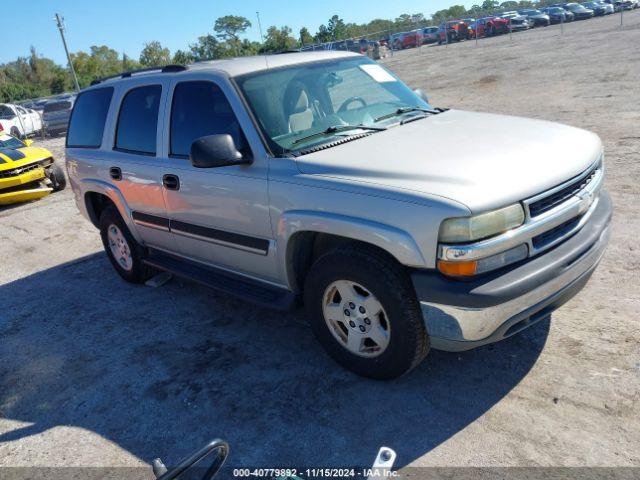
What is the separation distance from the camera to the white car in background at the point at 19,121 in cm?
2346

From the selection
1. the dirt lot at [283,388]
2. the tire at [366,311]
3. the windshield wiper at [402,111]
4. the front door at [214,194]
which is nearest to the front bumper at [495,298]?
the tire at [366,311]

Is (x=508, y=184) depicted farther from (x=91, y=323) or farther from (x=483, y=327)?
(x=91, y=323)

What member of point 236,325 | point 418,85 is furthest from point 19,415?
point 418,85

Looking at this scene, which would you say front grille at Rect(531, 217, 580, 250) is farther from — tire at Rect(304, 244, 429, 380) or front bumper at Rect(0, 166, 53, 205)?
front bumper at Rect(0, 166, 53, 205)

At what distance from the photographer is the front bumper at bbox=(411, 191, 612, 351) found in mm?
2668

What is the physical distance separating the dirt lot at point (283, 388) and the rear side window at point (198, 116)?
1.46 m

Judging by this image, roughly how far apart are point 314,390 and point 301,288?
677mm

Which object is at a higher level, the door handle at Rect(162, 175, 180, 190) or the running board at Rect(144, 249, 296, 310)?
the door handle at Rect(162, 175, 180, 190)

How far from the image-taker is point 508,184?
2740 mm

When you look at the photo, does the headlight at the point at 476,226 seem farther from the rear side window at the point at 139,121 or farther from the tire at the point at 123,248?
the tire at the point at 123,248

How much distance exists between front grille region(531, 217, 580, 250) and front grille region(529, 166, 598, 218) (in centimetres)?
13

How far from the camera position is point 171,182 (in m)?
4.21

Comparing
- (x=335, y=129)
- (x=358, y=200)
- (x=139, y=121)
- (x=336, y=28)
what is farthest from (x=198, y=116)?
(x=336, y=28)

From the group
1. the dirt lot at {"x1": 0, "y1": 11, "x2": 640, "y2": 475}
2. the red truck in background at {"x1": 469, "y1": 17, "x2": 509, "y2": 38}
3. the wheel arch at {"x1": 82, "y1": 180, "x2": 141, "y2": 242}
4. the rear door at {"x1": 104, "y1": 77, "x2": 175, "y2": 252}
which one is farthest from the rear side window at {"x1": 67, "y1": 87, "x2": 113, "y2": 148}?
the red truck in background at {"x1": 469, "y1": 17, "x2": 509, "y2": 38}
